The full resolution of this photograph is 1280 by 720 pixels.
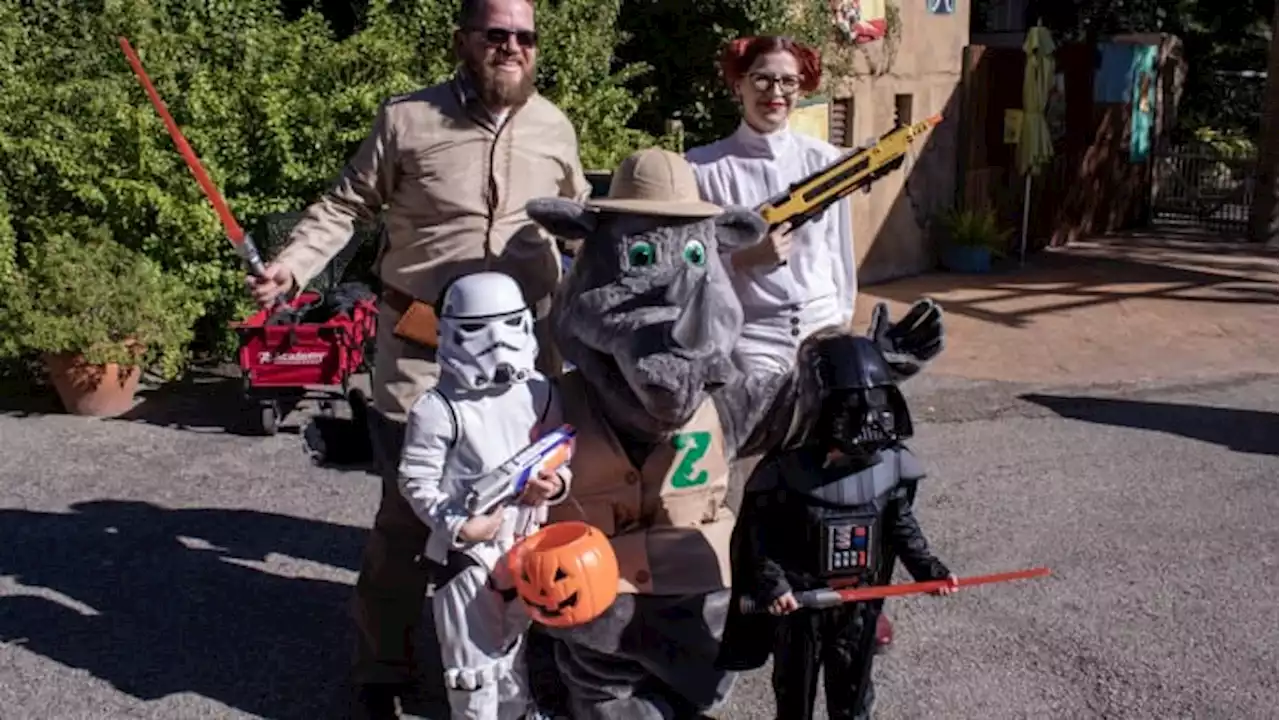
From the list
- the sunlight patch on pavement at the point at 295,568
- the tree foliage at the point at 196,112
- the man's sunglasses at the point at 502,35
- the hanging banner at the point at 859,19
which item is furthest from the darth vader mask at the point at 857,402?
the hanging banner at the point at 859,19

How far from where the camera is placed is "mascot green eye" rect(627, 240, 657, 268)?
2.84m

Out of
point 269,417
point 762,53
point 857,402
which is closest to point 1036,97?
point 269,417

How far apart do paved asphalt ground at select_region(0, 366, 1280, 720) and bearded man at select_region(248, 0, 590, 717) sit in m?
1.00

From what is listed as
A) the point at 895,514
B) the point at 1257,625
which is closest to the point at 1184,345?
the point at 1257,625

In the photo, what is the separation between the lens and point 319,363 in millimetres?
6734

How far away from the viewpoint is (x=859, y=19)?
32.7ft

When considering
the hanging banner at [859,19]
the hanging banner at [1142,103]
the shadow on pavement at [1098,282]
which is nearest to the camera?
the hanging banner at [859,19]

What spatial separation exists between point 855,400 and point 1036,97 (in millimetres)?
9380

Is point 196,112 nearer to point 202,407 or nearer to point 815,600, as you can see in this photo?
point 202,407

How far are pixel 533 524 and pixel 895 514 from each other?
0.86m

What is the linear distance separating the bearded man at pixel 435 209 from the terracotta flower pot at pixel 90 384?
412cm

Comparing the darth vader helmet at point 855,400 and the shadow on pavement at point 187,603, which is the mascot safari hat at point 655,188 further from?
the shadow on pavement at point 187,603

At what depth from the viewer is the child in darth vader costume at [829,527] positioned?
2.89 metres

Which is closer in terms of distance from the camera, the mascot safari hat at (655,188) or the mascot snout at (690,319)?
the mascot snout at (690,319)
